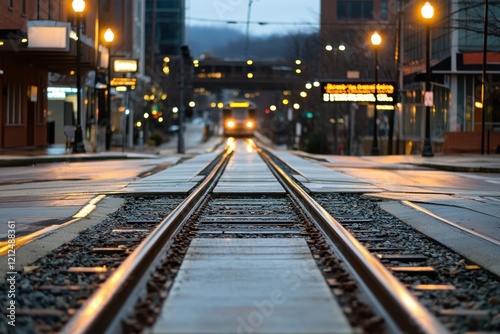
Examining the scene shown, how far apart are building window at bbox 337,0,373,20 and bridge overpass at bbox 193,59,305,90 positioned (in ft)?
88.5

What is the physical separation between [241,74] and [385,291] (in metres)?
122

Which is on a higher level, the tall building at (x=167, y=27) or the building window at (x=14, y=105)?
the tall building at (x=167, y=27)

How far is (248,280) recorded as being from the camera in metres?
7.85

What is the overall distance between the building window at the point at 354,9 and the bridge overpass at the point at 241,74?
26975mm

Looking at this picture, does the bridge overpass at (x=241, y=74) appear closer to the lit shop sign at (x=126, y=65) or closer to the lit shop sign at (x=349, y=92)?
the lit shop sign at (x=126, y=65)

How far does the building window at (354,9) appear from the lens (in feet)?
306

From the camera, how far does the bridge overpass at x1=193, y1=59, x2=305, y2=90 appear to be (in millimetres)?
124688

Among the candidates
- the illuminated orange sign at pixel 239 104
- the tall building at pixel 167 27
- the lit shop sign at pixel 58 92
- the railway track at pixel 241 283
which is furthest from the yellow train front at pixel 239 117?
the railway track at pixel 241 283

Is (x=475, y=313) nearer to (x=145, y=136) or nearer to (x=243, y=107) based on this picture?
(x=145, y=136)

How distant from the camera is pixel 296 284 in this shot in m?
7.60

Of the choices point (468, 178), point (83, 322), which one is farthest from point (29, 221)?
point (468, 178)

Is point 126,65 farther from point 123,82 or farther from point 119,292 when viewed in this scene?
point 119,292

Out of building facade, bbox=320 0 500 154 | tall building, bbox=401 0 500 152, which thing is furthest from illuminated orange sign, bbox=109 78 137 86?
tall building, bbox=401 0 500 152

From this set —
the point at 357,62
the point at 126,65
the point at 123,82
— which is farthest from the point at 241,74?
the point at 123,82
